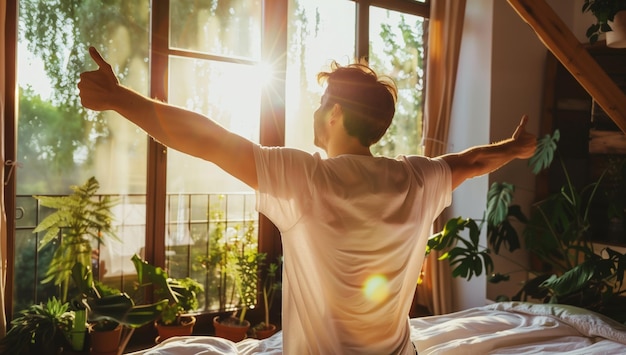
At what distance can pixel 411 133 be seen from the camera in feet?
14.4

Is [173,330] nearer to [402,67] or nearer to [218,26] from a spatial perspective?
[218,26]

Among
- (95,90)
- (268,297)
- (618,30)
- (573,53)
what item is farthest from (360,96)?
(268,297)

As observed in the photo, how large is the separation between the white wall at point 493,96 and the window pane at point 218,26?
172 cm

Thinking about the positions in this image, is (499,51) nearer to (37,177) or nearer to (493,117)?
(493,117)

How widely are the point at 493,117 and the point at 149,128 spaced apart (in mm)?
3487

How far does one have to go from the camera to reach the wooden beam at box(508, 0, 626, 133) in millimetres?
1974

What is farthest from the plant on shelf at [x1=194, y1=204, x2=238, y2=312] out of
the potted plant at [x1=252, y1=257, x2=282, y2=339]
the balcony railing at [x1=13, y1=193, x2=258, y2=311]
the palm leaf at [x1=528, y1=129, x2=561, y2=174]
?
the palm leaf at [x1=528, y1=129, x2=561, y2=174]

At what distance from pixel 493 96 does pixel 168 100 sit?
7.82ft

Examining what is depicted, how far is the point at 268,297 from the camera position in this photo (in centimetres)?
361

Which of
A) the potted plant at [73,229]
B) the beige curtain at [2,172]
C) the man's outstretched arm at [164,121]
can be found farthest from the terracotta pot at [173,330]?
the man's outstretched arm at [164,121]

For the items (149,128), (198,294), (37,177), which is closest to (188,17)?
(37,177)

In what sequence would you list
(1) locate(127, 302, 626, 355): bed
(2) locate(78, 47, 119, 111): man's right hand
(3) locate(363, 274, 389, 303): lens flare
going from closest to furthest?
1. (2) locate(78, 47, 119, 111): man's right hand
2. (3) locate(363, 274, 389, 303): lens flare
3. (1) locate(127, 302, 626, 355): bed

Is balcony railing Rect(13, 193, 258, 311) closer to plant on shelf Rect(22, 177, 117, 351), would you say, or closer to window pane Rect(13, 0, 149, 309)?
window pane Rect(13, 0, 149, 309)

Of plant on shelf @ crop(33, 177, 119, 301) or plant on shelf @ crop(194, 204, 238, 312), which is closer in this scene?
plant on shelf @ crop(33, 177, 119, 301)
